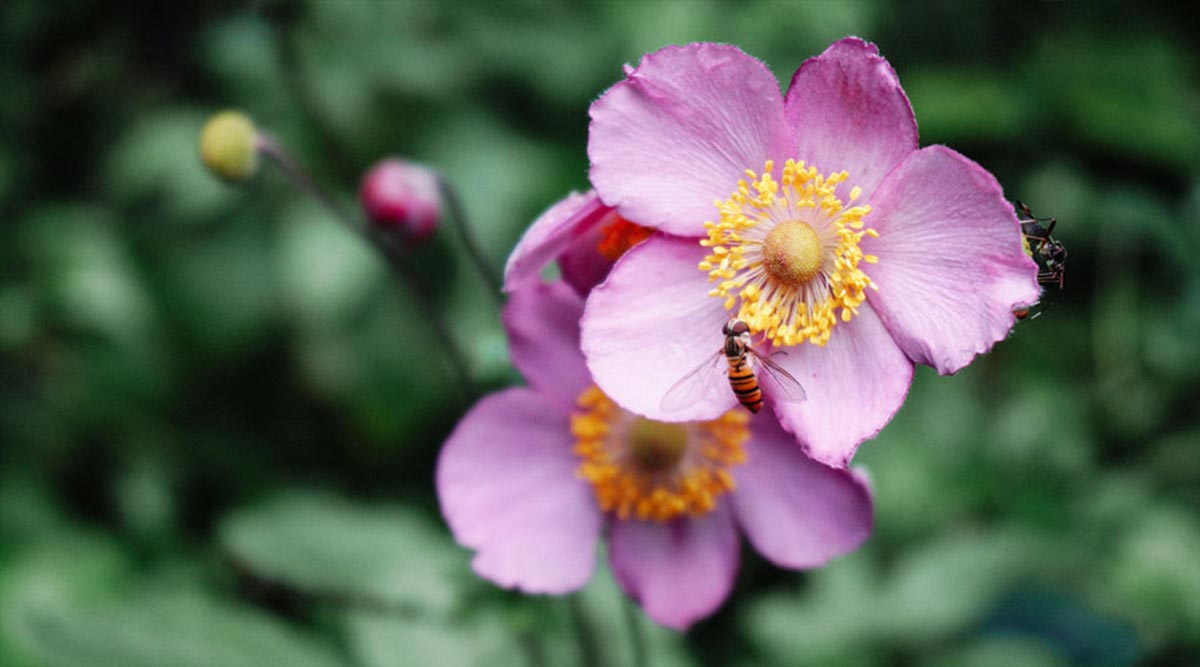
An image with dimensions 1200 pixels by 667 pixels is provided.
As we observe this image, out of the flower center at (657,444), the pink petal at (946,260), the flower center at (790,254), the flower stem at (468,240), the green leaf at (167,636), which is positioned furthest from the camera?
the green leaf at (167,636)

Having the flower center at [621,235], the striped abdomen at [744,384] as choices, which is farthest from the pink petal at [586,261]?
the striped abdomen at [744,384]

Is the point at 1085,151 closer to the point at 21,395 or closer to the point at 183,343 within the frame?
the point at 183,343

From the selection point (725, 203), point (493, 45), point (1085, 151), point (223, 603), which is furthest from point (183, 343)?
point (1085, 151)

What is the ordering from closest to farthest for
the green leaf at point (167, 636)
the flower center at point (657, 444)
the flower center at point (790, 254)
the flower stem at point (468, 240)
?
the flower center at point (790, 254)
the flower center at point (657, 444)
the flower stem at point (468, 240)
the green leaf at point (167, 636)

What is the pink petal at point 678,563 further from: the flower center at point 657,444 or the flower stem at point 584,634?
the flower stem at point 584,634

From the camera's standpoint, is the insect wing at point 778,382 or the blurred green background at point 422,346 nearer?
the insect wing at point 778,382

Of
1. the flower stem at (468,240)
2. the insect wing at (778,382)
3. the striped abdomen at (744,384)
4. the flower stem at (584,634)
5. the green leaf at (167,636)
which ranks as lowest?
the green leaf at (167,636)

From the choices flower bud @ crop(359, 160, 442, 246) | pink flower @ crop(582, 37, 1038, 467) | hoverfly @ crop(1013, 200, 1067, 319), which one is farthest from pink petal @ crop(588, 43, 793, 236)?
flower bud @ crop(359, 160, 442, 246)
